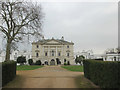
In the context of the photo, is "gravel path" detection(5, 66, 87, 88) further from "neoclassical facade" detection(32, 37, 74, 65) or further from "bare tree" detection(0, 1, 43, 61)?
"neoclassical facade" detection(32, 37, 74, 65)

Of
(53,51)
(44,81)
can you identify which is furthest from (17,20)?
(53,51)

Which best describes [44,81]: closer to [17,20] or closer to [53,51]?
[17,20]

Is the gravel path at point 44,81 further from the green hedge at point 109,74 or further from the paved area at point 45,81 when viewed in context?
the green hedge at point 109,74

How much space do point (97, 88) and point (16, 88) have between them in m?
6.07

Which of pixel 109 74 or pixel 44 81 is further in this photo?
pixel 44 81

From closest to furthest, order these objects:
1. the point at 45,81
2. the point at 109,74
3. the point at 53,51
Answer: the point at 109,74
the point at 45,81
the point at 53,51

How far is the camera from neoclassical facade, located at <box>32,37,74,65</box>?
66.2 m

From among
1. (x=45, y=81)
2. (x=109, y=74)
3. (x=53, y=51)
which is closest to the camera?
(x=109, y=74)

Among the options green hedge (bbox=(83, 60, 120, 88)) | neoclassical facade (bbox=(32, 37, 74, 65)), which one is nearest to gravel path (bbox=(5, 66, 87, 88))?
green hedge (bbox=(83, 60, 120, 88))

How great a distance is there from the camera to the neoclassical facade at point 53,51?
6619 cm

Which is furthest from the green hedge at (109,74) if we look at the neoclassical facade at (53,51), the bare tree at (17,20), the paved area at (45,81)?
the neoclassical facade at (53,51)

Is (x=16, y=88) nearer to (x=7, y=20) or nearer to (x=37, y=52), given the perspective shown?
(x=7, y=20)

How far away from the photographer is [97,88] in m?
9.18

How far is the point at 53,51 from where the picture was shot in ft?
221
